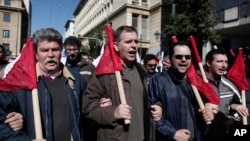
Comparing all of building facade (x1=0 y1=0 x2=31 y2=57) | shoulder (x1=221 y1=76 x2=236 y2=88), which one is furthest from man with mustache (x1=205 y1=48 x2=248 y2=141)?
building facade (x1=0 y1=0 x2=31 y2=57)

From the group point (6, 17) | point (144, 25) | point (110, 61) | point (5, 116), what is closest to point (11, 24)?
point (6, 17)

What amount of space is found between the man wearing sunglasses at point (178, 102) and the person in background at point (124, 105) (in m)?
0.13

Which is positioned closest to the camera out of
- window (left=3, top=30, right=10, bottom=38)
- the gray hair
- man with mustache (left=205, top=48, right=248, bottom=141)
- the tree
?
the gray hair

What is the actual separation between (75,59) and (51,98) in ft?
10.6

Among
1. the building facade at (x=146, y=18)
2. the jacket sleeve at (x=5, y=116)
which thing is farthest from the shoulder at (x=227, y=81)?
the building facade at (x=146, y=18)

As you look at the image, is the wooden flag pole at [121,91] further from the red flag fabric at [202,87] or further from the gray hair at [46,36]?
the red flag fabric at [202,87]

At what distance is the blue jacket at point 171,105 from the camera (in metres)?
3.25

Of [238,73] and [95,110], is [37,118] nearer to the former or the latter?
[95,110]

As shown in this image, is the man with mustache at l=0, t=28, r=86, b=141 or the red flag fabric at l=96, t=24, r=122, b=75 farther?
the red flag fabric at l=96, t=24, r=122, b=75

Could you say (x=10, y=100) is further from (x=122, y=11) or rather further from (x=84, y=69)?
(x=122, y=11)

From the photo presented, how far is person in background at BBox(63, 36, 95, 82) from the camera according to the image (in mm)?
5785

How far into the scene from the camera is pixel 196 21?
23.2 meters

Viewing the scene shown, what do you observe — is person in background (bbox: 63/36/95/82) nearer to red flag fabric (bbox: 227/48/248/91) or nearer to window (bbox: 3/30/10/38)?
red flag fabric (bbox: 227/48/248/91)

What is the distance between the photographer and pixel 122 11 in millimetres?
42250
